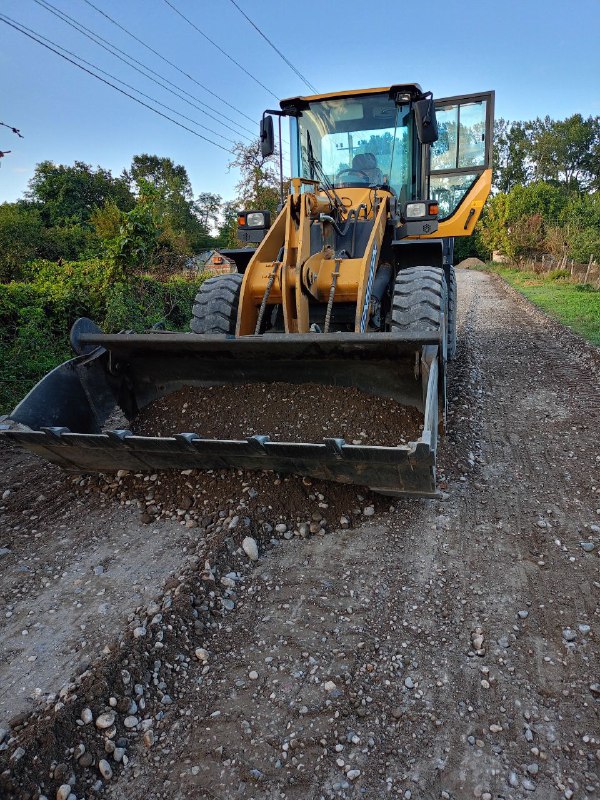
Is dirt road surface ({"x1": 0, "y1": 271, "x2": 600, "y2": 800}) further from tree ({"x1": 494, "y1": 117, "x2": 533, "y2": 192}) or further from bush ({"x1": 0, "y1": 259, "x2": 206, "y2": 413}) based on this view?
tree ({"x1": 494, "y1": 117, "x2": 533, "y2": 192})

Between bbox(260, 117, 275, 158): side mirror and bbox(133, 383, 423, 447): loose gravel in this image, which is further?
bbox(260, 117, 275, 158): side mirror

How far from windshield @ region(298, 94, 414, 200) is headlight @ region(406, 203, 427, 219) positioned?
18.2 inches

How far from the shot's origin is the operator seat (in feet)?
18.2

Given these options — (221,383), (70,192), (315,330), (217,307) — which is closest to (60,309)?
(217,307)

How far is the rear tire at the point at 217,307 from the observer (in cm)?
494

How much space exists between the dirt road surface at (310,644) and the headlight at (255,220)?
134 inches

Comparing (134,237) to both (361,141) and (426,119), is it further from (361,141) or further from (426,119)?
(426,119)

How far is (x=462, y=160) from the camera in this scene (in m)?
7.05

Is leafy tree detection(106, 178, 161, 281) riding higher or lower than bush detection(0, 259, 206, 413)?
higher

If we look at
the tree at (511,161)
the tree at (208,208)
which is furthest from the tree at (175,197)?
the tree at (511,161)

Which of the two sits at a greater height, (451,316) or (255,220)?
(255,220)

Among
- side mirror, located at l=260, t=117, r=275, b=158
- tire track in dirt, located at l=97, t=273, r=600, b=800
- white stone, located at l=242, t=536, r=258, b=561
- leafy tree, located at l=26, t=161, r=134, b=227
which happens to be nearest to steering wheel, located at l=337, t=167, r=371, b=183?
side mirror, located at l=260, t=117, r=275, b=158

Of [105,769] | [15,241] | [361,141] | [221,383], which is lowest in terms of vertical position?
[105,769]

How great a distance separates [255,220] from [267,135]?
0.91m
